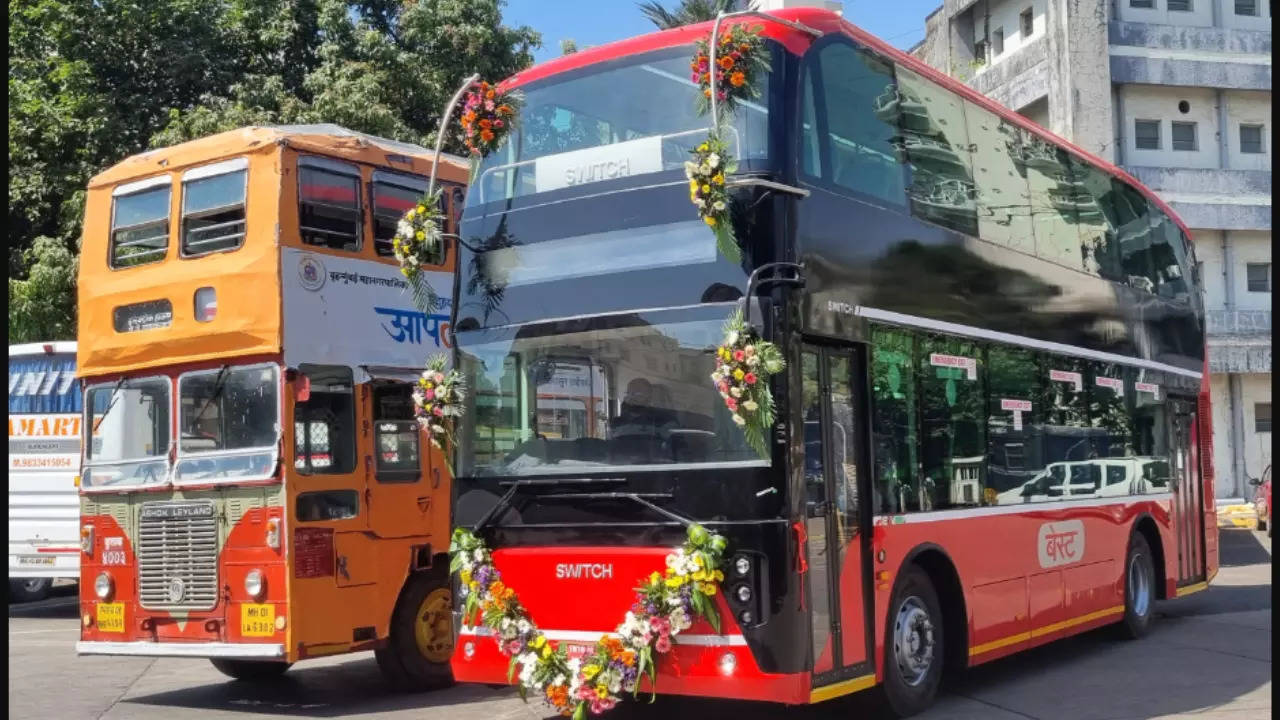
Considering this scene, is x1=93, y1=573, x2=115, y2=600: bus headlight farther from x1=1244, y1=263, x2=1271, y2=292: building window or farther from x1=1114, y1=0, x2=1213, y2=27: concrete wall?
x1=1244, y1=263, x2=1271, y2=292: building window

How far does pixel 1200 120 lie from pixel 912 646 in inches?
1042

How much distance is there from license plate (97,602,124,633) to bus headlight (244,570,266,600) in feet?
4.49

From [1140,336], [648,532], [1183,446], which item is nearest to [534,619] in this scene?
[648,532]

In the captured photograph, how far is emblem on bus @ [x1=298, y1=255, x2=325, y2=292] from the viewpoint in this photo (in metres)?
10.4

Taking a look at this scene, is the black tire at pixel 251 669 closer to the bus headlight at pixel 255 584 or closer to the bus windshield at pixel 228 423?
the bus headlight at pixel 255 584

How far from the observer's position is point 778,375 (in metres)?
7.84

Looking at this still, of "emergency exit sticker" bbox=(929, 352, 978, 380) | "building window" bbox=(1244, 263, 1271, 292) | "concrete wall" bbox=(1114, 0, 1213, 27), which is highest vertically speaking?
"concrete wall" bbox=(1114, 0, 1213, 27)

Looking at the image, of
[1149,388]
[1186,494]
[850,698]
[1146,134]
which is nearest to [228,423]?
[850,698]

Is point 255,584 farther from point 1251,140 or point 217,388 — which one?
point 1251,140

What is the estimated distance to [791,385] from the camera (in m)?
7.92

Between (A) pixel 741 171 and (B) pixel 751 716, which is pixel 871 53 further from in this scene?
(B) pixel 751 716

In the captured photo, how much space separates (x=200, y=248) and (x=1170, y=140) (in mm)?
26510

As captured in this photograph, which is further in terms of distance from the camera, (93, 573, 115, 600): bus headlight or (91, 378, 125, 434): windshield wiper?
(91, 378, 125, 434): windshield wiper

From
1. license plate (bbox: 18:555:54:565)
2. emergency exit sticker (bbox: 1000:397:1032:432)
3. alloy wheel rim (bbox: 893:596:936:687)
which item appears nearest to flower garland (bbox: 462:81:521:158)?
alloy wheel rim (bbox: 893:596:936:687)
